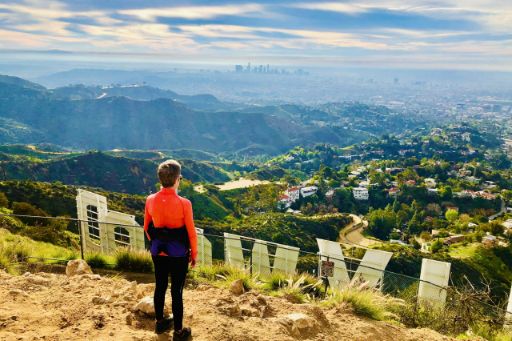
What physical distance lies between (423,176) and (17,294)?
100 m

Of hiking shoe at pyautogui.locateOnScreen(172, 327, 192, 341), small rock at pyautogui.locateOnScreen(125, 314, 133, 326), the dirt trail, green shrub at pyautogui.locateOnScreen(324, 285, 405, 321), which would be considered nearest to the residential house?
green shrub at pyautogui.locateOnScreen(324, 285, 405, 321)

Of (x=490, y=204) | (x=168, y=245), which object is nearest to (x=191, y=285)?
(x=168, y=245)

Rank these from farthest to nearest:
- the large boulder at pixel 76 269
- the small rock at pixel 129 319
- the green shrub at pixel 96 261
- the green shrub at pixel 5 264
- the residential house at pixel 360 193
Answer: the residential house at pixel 360 193 < the green shrub at pixel 96 261 < the green shrub at pixel 5 264 < the large boulder at pixel 76 269 < the small rock at pixel 129 319

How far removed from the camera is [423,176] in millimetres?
96562

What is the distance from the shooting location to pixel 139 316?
180 inches

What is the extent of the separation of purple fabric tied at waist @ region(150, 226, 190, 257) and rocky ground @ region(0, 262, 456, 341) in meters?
0.88

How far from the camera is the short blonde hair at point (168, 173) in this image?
12.6ft

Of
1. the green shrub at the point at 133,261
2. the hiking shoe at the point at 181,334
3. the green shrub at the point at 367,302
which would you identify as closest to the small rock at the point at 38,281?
the green shrub at the point at 133,261

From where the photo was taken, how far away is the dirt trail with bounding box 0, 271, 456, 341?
13.9 ft

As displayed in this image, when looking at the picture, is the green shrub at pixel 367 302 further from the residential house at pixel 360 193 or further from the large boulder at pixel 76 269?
the residential house at pixel 360 193

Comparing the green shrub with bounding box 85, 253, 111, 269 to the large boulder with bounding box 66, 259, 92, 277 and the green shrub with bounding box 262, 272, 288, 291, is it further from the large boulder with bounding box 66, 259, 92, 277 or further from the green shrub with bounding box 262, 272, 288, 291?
the green shrub with bounding box 262, 272, 288, 291

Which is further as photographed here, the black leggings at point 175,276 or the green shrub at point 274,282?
the green shrub at point 274,282

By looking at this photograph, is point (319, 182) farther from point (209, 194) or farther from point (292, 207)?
point (209, 194)

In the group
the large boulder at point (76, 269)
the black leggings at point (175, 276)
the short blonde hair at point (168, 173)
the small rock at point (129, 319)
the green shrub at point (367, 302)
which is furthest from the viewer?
the large boulder at point (76, 269)
